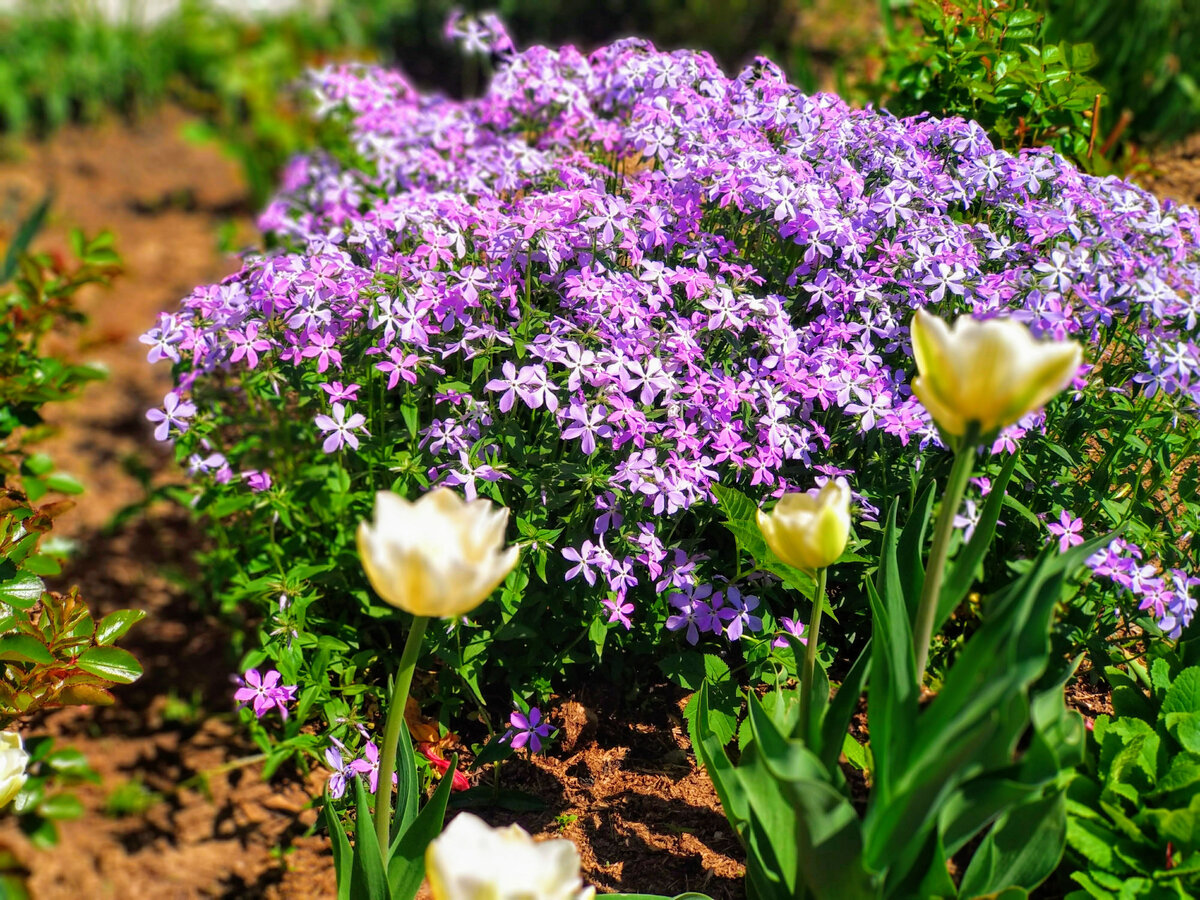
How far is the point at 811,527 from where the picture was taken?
4.79 ft

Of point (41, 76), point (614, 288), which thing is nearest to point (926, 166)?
point (614, 288)

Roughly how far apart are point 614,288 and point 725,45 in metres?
4.28

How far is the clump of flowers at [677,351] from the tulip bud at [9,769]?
502mm

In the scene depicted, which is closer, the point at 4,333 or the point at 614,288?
the point at 614,288

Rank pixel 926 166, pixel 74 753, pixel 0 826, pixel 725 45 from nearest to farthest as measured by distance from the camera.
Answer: pixel 926 166
pixel 74 753
pixel 0 826
pixel 725 45

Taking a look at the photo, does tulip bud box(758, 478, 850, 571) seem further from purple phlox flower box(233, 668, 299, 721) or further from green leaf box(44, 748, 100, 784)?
green leaf box(44, 748, 100, 784)

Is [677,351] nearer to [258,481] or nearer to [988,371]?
[988,371]

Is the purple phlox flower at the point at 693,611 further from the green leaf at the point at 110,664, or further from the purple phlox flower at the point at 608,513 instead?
the green leaf at the point at 110,664

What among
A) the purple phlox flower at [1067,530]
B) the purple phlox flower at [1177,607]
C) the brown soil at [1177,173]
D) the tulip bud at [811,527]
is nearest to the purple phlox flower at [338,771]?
the tulip bud at [811,527]

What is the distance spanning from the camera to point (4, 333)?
2.64 metres

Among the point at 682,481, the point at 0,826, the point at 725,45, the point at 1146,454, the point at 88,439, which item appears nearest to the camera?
the point at 682,481

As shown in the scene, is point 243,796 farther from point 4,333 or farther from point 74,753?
point 4,333

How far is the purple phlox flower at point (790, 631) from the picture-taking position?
6.50 ft

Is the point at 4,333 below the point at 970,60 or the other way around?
below
